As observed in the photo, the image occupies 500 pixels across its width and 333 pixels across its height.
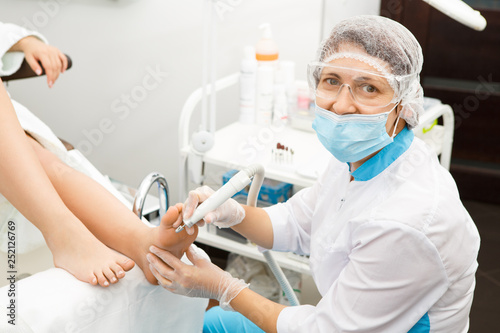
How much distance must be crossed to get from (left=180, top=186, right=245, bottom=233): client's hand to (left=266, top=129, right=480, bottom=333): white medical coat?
192mm

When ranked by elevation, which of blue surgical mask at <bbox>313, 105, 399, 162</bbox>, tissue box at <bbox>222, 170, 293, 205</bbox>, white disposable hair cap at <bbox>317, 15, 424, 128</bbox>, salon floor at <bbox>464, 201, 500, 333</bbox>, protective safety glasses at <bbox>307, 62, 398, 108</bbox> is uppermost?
white disposable hair cap at <bbox>317, 15, 424, 128</bbox>

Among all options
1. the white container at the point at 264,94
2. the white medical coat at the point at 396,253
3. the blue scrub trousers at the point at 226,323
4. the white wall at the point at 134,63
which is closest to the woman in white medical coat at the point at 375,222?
the white medical coat at the point at 396,253

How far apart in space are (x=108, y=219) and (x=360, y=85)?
0.60m

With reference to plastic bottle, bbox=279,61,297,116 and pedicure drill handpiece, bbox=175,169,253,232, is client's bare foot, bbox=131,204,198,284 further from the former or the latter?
plastic bottle, bbox=279,61,297,116

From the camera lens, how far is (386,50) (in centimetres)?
107

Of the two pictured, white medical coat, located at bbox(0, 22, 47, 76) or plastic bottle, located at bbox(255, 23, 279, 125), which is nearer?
white medical coat, located at bbox(0, 22, 47, 76)

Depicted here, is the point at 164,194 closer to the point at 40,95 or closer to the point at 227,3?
the point at 227,3

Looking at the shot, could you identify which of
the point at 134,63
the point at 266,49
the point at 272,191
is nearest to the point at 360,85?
the point at 272,191

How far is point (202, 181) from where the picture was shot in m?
1.85

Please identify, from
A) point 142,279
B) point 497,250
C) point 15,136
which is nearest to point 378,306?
point 142,279

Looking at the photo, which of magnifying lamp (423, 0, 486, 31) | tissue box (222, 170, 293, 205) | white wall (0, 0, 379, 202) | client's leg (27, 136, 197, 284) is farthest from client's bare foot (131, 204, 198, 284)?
white wall (0, 0, 379, 202)

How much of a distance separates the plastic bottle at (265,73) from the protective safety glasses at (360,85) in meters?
0.79

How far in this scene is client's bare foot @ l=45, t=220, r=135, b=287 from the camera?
112 cm

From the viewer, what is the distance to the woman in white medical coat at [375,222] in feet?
3.36
